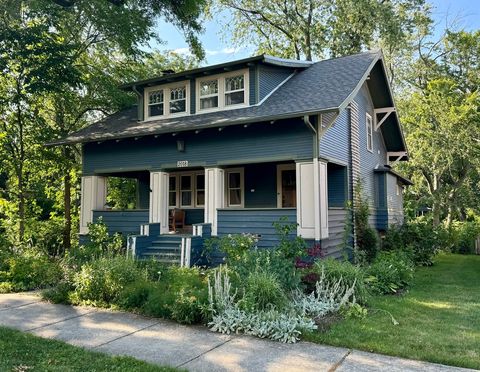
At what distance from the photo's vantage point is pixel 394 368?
4.18 m

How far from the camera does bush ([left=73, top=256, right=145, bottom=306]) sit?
717 centimetres

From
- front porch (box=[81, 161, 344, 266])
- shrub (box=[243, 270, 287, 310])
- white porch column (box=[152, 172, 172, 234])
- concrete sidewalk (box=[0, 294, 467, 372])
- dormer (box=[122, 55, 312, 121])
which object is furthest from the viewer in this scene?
white porch column (box=[152, 172, 172, 234])

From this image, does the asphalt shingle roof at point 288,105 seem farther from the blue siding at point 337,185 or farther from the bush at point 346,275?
the bush at point 346,275

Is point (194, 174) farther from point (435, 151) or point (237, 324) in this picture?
point (435, 151)

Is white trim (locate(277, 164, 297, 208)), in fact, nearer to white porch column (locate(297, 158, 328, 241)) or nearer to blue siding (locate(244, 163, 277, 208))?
blue siding (locate(244, 163, 277, 208))

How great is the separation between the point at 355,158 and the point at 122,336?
9659mm

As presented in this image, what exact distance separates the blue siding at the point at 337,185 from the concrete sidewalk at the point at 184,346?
7.51 m

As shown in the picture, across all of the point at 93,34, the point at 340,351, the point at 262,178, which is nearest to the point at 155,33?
the point at 93,34

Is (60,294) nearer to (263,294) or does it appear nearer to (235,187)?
(263,294)

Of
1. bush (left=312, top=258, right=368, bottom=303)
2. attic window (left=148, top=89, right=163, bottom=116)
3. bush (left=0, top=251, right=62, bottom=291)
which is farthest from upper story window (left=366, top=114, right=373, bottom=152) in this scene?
bush (left=0, top=251, right=62, bottom=291)

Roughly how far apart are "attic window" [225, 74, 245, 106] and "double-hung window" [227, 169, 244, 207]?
240 cm

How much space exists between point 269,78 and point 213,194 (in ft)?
13.2

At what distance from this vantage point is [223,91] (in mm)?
12008

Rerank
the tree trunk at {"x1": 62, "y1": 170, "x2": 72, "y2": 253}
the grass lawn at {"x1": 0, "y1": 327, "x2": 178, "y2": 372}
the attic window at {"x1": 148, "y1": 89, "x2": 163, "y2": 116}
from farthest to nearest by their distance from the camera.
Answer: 1. the tree trunk at {"x1": 62, "y1": 170, "x2": 72, "y2": 253}
2. the attic window at {"x1": 148, "y1": 89, "x2": 163, "y2": 116}
3. the grass lawn at {"x1": 0, "y1": 327, "x2": 178, "y2": 372}
